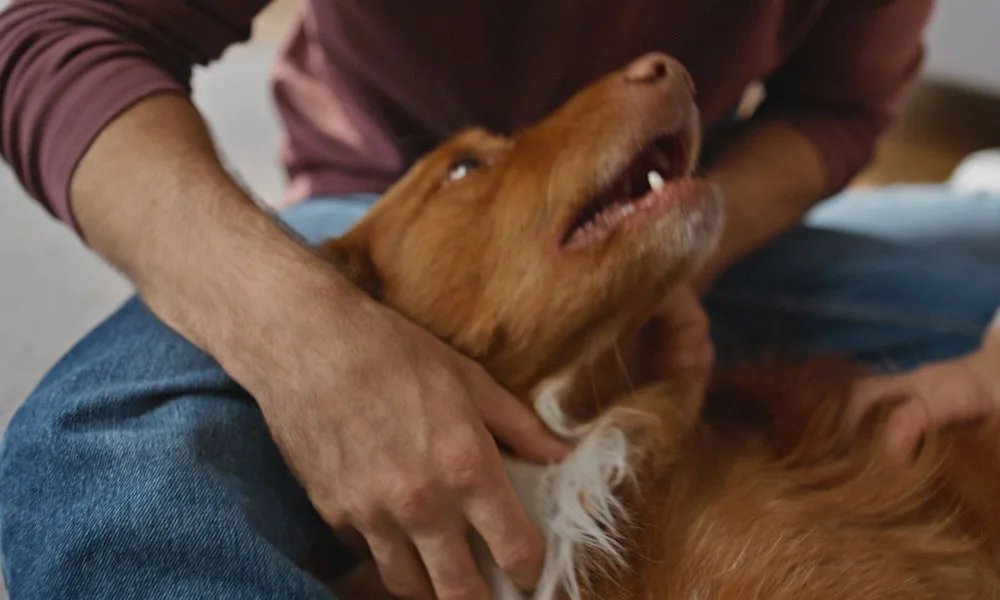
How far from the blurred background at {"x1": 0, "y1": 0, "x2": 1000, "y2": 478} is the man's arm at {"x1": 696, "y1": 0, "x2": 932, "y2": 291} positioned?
4.18 ft

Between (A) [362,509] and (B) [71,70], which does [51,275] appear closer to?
(B) [71,70]

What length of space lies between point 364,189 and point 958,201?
117cm

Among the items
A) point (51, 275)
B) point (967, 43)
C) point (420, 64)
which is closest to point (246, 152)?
point (51, 275)

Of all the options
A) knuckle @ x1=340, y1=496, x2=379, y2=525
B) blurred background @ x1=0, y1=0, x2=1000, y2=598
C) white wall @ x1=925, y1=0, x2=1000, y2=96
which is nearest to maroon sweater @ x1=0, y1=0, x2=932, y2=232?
knuckle @ x1=340, y1=496, x2=379, y2=525

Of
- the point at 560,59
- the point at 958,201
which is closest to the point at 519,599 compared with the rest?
the point at 560,59

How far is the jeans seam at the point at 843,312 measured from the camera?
1.46 metres

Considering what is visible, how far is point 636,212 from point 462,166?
26cm

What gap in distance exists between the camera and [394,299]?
108 centimetres

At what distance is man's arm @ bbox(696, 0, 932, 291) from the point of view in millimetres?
1478

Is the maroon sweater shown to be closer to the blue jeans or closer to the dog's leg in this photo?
the blue jeans

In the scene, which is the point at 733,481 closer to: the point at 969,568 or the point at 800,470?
the point at 800,470

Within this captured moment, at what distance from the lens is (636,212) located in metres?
1.00

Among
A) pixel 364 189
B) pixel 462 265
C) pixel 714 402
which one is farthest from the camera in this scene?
pixel 364 189

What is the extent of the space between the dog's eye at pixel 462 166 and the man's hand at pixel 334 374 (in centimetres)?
26
